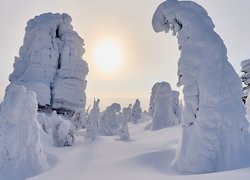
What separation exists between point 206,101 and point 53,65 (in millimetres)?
30367

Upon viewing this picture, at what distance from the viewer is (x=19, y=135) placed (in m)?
12.7

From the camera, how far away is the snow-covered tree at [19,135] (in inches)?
492

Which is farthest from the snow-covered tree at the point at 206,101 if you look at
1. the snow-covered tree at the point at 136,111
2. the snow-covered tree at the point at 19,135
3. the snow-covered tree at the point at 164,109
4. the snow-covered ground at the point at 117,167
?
the snow-covered tree at the point at 136,111

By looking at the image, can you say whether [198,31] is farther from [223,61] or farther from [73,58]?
[73,58]

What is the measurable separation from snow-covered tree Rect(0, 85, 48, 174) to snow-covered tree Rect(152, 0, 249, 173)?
578 centimetres

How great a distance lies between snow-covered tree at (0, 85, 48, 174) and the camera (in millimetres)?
12484

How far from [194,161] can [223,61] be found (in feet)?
11.4

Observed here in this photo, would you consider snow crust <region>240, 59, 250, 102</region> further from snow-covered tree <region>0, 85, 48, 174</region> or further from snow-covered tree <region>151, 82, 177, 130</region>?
snow-covered tree <region>0, 85, 48, 174</region>

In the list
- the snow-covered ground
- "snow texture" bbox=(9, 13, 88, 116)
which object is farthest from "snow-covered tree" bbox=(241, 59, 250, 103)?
"snow texture" bbox=(9, 13, 88, 116)

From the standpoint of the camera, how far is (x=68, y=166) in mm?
12836

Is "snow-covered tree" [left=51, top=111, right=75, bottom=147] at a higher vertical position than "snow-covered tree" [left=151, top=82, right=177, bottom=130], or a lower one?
lower

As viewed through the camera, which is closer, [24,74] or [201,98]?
[201,98]

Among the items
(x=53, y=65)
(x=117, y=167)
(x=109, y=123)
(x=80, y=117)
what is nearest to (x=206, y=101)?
(x=117, y=167)

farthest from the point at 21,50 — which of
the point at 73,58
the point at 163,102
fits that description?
the point at 163,102
